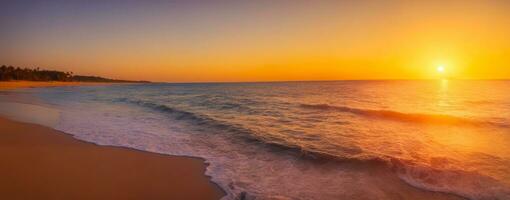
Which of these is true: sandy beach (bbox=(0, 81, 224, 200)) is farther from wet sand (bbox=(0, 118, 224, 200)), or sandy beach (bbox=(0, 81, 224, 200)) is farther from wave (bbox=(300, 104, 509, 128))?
wave (bbox=(300, 104, 509, 128))

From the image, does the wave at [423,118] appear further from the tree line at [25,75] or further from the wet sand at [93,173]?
the tree line at [25,75]

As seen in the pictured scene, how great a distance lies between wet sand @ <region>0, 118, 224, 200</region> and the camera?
258 inches

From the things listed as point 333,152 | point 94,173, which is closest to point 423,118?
point 333,152

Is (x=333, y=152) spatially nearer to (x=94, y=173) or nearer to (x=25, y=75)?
(x=94, y=173)

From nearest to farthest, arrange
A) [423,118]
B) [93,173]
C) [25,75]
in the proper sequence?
[93,173], [423,118], [25,75]

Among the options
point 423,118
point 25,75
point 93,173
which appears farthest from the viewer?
point 25,75

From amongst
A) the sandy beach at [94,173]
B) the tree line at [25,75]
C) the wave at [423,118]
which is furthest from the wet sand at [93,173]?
the tree line at [25,75]

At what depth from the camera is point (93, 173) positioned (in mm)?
7809

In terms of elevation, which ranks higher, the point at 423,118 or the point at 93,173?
the point at 423,118

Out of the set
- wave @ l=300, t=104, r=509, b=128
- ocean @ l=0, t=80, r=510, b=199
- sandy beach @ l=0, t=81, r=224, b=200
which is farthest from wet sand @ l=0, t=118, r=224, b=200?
wave @ l=300, t=104, r=509, b=128

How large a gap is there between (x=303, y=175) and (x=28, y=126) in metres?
13.3

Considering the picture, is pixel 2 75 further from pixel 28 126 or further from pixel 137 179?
pixel 137 179

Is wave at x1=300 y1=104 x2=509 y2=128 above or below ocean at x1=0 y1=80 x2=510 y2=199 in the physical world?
above

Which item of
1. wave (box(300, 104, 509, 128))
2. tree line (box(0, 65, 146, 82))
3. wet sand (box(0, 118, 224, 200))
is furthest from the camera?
Answer: tree line (box(0, 65, 146, 82))
